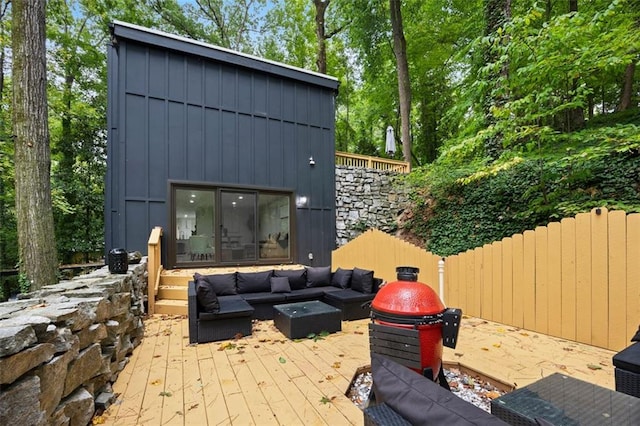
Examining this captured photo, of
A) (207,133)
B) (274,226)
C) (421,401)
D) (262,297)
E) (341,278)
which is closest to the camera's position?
(421,401)

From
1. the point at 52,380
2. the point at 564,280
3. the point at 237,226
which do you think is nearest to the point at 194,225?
the point at 237,226

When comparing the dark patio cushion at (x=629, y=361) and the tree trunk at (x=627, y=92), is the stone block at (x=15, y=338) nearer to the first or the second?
the dark patio cushion at (x=629, y=361)

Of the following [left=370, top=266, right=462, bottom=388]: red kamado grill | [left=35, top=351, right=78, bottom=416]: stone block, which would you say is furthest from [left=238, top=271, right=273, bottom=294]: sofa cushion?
[left=370, top=266, right=462, bottom=388]: red kamado grill

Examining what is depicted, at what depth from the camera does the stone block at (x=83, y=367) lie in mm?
2022

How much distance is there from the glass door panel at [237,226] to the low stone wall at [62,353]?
14.3ft

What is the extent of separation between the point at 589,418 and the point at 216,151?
25.6 ft

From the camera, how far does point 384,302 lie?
219cm

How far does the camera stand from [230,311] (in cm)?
388

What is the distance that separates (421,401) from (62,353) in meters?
2.11

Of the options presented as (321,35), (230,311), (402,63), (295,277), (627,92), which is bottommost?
(230,311)

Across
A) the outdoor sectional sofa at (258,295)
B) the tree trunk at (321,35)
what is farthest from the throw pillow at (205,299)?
the tree trunk at (321,35)

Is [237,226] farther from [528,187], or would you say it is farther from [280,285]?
[528,187]

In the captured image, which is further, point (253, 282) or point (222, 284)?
point (253, 282)

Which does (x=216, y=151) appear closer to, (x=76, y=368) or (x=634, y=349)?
(x=76, y=368)
